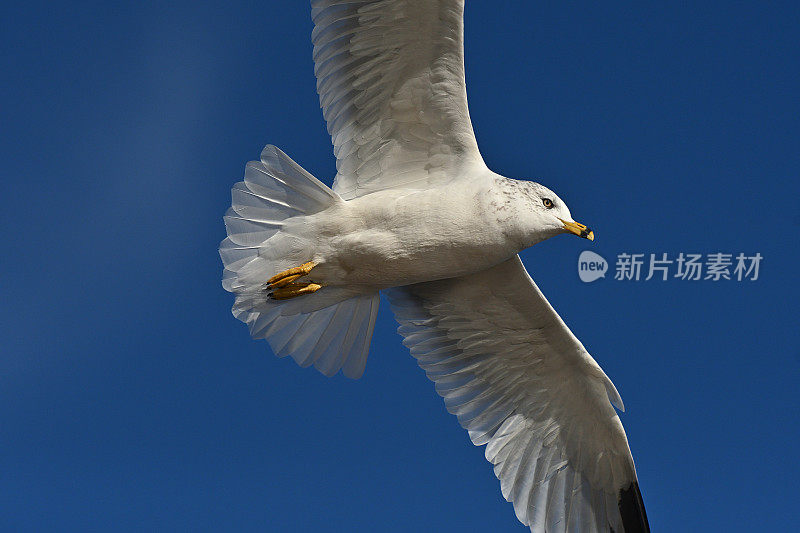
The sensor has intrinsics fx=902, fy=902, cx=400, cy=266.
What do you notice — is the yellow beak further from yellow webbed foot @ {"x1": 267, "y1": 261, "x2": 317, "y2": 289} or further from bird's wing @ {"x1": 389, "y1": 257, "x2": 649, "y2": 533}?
yellow webbed foot @ {"x1": 267, "y1": 261, "x2": 317, "y2": 289}

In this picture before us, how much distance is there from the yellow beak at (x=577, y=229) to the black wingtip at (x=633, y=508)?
1839 millimetres

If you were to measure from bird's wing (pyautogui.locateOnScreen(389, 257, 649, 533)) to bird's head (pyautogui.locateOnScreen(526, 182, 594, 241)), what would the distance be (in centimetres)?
91

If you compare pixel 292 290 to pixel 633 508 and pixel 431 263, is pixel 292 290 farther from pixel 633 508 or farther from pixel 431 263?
pixel 633 508

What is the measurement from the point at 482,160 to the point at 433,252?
22.5 inches

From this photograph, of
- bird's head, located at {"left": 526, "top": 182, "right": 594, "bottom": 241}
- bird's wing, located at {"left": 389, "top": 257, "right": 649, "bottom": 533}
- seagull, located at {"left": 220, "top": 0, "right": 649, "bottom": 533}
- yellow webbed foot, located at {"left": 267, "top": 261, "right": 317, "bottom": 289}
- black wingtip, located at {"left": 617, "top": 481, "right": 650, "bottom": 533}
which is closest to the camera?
bird's head, located at {"left": 526, "top": 182, "right": 594, "bottom": 241}

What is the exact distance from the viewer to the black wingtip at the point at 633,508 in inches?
211

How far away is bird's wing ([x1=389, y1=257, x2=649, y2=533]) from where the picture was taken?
5.15 m

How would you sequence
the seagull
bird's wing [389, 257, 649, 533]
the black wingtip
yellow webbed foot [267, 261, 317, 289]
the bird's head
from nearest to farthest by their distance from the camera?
the bird's head, the seagull, yellow webbed foot [267, 261, 317, 289], bird's wing [389, 257, 649, 533], the black wingtip

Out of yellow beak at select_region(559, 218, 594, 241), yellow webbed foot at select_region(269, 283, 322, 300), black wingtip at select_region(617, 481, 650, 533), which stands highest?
yellow beak at select_region(559, 218, 594, 241)

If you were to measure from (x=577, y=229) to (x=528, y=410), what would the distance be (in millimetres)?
1456

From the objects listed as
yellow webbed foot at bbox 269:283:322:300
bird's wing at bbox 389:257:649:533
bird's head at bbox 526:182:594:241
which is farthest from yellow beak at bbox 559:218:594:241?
yellow webbed foot at bbox 269:283:322:300

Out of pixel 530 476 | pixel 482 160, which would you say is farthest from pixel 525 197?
pixel 530 476

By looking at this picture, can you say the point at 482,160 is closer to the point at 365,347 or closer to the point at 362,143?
the point at 362,143

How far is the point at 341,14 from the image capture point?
4.50m
